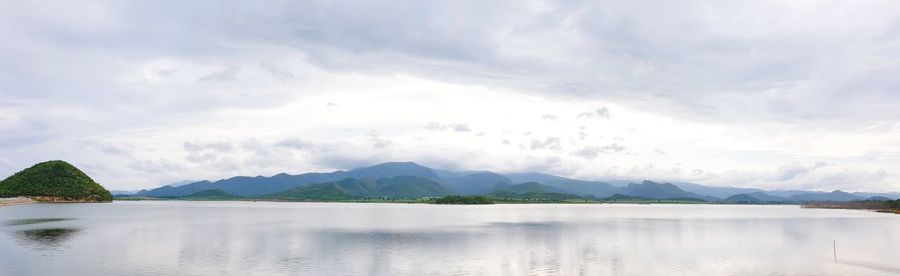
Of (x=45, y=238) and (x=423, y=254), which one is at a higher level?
(x=45, y=238)

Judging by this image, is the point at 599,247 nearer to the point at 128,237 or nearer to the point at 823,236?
the point at 823,236

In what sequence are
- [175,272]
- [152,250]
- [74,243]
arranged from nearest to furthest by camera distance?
1. [175,272]
2. [152,250]
3. [74,243]

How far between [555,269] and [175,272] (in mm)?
33765

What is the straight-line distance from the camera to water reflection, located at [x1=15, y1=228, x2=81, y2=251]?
64812mm

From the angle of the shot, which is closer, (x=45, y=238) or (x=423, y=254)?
(x=423, y=254)

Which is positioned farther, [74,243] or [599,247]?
[599,247]

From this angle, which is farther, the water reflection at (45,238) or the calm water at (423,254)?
the water reflection at (45,238)

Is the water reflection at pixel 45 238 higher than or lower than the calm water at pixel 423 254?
higher

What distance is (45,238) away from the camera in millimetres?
74812

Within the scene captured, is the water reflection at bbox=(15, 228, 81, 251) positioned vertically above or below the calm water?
above

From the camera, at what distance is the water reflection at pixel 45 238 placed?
64.8 m

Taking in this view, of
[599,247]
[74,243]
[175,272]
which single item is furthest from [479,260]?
[74,243]

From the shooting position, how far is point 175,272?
159ft

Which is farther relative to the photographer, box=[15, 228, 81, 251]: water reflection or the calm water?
box=[15, 228, 81, 251]: water reflection
